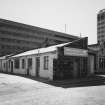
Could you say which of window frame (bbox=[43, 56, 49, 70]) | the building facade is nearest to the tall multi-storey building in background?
the building facade

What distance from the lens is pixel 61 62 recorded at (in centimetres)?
1555

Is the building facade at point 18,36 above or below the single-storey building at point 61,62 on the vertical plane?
above

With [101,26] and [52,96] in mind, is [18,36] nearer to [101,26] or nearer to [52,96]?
[52,96]

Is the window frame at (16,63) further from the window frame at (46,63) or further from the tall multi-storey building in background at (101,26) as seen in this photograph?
the tall multi-storey building in background at (101,26)

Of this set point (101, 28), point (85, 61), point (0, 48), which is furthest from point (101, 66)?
point (101, 28)

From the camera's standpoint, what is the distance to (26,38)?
5331 cm

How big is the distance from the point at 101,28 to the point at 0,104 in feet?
375

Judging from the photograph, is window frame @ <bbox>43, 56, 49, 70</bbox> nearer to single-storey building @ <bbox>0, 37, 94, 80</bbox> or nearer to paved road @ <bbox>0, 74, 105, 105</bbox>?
single-storey building @ <bbox>0, 37, 94, 80</bbox>

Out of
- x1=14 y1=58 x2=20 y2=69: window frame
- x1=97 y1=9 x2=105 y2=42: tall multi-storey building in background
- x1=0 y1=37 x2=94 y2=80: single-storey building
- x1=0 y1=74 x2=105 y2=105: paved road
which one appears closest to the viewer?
x1=0 y1=74 x2=105 y2=105: paved road

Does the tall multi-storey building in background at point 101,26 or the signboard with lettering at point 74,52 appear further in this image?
the tall multi-storey building in background at point 101,26

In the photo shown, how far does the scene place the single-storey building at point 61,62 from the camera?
14.9m

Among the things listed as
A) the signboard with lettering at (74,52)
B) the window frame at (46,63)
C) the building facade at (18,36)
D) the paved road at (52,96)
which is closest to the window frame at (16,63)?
the window frame at (46,63)

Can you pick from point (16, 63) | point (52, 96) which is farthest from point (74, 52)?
point (16, 63)

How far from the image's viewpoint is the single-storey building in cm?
1495
